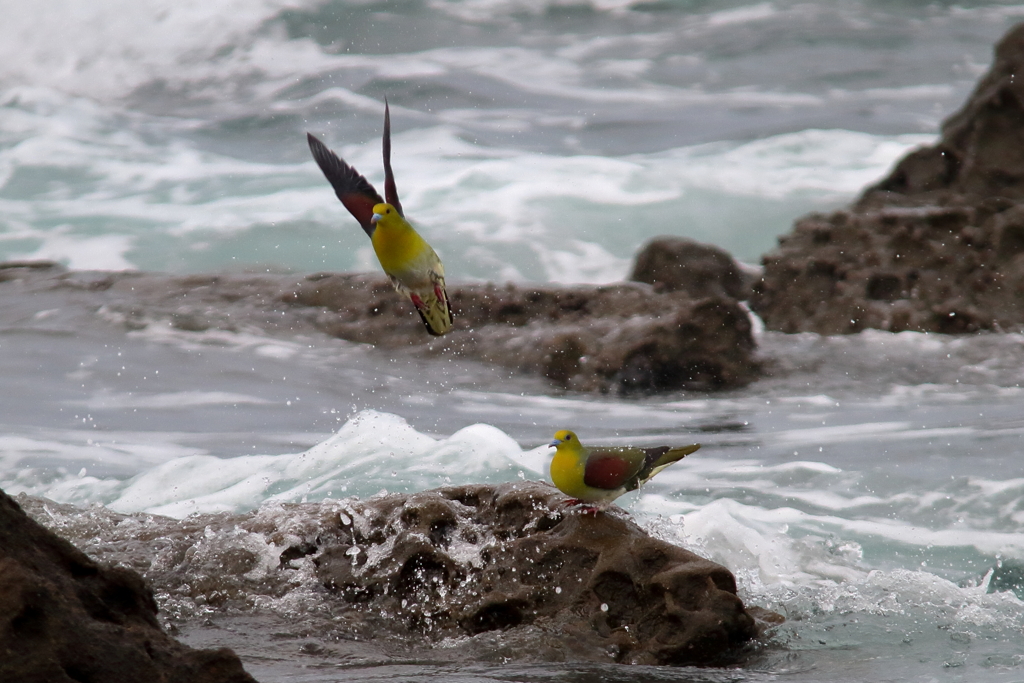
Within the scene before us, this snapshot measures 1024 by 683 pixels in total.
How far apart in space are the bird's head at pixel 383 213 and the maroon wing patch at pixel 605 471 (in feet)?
6.09

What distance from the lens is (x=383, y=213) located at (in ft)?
10.4

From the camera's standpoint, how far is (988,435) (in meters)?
11.1

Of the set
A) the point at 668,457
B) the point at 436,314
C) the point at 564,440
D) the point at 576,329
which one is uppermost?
the point at 436,314

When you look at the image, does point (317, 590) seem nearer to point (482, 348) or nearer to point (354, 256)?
point (482, 348)

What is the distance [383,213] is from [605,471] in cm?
197

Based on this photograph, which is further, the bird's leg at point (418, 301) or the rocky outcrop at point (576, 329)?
the rocky outcrop at point (576, 329)

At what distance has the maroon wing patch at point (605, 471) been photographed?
473 centimetres

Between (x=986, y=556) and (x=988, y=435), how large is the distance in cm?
359

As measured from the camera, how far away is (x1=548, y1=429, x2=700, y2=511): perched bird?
15.5ft

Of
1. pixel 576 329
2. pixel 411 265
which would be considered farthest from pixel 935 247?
pixel 411 265

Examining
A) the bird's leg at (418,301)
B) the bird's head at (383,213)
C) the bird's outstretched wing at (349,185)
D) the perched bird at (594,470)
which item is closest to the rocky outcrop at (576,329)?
the perched bird at (594,470)

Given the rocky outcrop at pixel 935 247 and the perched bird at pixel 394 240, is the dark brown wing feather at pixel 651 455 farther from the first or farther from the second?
the rocky outcrop at pixel 935 247

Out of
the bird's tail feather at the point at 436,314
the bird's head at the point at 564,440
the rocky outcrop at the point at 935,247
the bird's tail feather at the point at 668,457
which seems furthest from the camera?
the rocky outcrop at the point at 935,247

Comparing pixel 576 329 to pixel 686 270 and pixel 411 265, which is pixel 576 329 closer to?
pixel 686 270
